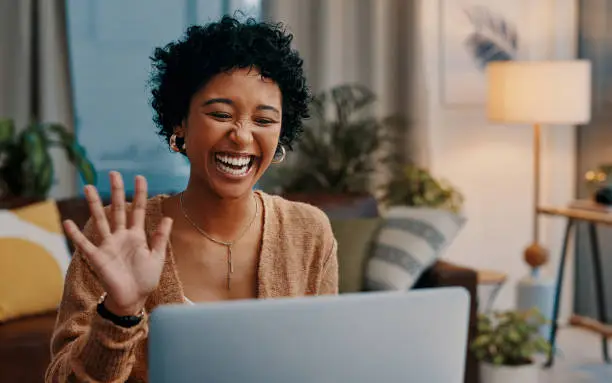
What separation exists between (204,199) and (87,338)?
21 centimetres

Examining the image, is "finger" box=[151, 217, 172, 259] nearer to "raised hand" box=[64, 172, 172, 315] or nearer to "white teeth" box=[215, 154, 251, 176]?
"raised hand" box=[64, 172, 172, 315]

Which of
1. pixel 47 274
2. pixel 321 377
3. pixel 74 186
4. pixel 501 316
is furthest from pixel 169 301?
pixel 74 186

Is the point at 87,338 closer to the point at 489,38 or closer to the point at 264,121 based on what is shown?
the point at 264,121

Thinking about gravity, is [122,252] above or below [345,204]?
above

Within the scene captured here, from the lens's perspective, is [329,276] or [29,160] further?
[29,160]

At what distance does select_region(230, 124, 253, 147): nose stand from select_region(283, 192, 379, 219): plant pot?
91.5 inches

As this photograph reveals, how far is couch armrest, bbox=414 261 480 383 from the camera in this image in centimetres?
321

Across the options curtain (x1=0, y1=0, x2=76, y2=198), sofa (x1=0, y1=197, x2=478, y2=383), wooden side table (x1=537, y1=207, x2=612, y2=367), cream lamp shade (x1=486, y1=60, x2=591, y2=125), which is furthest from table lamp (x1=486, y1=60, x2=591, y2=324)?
curtain (x1=0, y1=0, x2=76, y2=198)

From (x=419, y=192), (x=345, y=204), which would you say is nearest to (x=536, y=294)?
(x=419, y=192)

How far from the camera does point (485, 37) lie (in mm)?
4613

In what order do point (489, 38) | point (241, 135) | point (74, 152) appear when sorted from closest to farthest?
Answer: point (241, 135) → point (74, 152) → point (489, 38)

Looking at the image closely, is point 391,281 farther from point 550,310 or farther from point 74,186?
point 74,186

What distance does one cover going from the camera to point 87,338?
0.95 m

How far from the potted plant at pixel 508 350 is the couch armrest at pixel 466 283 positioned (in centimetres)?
3
